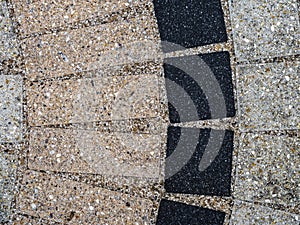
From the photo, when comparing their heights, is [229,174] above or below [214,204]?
above

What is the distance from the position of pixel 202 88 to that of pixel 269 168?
47 cm

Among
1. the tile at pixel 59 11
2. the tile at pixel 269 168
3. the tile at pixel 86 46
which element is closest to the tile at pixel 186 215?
the tile at pixel 269 168

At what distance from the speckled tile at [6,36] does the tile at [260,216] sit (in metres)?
1.26

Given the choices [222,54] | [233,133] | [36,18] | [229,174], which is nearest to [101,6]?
[36,18]

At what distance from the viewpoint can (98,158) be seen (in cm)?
176

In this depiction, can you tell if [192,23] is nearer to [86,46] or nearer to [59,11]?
[86,46]

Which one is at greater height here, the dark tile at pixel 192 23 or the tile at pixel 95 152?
the dark tile at pixel 192 23

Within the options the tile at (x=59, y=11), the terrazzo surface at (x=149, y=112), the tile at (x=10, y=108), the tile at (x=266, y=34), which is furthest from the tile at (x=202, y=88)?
the tile at (x=10, y=108)

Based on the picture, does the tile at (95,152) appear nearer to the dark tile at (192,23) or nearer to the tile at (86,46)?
the tile at (86,46)

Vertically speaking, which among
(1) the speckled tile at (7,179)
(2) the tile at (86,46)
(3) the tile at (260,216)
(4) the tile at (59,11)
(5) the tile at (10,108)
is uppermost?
(4) the tile at (59,11)

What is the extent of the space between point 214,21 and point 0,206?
131cm

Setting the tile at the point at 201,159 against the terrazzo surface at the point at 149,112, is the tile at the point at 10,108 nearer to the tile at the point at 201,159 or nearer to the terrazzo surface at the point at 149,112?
the terrazzo surface at the point at 149,112

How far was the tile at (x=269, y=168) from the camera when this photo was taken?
5.64 ft

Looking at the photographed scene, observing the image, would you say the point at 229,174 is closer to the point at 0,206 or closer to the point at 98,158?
the point at 98,158
